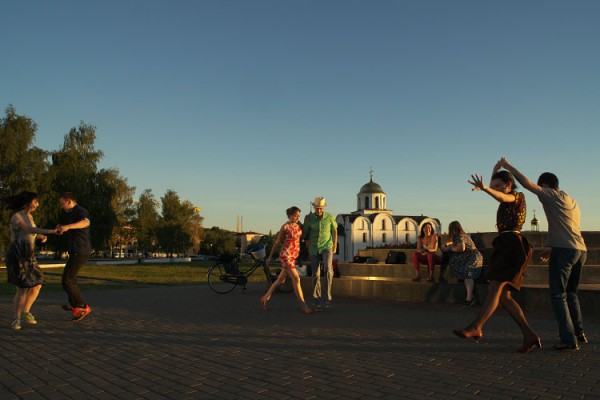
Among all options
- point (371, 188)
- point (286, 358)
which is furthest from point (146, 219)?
point (286, 358)

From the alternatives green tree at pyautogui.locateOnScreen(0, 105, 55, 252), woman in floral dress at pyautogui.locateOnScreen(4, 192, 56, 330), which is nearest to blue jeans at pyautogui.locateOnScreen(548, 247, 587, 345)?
woman in floral dress at pyautogui.locateOnScreen(4, 192, 56, 330)

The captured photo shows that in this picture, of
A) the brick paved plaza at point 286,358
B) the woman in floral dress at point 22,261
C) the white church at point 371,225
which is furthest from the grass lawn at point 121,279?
the white church at point 371,225

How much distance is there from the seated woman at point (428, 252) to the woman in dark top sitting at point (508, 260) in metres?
5.06

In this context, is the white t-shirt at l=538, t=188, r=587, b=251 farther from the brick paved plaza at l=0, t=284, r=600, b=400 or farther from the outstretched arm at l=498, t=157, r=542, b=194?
the brick paved plaza at l=0, t=284, r=600, b=400

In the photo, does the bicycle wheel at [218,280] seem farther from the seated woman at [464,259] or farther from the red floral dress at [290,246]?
the seated woman at [464,259]

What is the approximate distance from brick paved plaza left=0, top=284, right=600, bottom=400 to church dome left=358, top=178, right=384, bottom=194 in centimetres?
10047

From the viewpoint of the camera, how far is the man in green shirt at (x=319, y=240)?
31.6 ft

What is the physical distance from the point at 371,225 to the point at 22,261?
98034mm

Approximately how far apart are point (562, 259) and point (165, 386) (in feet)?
13.7

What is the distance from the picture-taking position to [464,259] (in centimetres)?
972

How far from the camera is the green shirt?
962cm

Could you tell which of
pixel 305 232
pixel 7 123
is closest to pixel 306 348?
pixel 305 232

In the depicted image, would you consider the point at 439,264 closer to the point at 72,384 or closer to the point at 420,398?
the point at 420,398

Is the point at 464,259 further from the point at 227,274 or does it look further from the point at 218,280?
the point at 218,280
